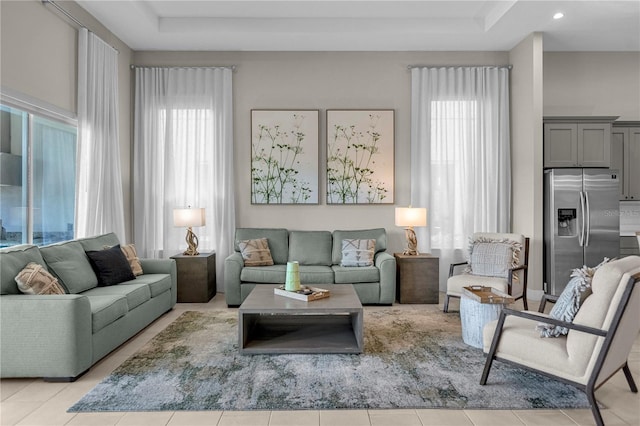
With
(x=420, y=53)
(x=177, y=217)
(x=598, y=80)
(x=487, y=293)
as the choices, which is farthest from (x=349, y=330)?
(x=598, y=80)

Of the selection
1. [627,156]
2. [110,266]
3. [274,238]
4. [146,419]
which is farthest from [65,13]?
[627,156]

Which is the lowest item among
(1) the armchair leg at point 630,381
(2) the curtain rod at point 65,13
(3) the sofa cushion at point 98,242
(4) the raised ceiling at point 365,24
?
(1) the armchair leg at point 630,381

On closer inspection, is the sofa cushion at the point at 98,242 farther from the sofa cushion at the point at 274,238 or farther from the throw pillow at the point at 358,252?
the throw pillow at the point at 358,252

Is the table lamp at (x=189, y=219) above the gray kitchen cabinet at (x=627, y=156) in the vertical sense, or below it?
below

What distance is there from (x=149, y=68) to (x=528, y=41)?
16.4 ft

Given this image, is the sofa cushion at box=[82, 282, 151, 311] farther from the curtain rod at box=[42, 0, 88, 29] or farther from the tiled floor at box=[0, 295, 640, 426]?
the curtain rod at box=[42, 0, 88, 29]

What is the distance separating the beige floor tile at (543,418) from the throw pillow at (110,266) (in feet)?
11.5

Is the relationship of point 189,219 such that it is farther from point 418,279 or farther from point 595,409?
point 595,409

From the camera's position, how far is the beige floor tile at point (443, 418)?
2264mm

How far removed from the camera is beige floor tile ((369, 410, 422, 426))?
2264mm

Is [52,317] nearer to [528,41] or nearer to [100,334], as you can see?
[100,334]

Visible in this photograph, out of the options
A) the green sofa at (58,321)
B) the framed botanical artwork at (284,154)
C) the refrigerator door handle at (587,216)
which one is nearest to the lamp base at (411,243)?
the framed botanical artwork at (284,154)

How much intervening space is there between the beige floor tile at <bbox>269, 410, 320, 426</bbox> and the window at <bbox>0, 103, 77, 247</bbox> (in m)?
2.85

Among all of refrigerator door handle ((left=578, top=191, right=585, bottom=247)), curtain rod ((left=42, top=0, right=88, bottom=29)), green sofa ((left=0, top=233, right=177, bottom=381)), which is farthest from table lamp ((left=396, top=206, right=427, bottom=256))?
curtain rod ((left=42, top=0, right=88, bottom=29))
